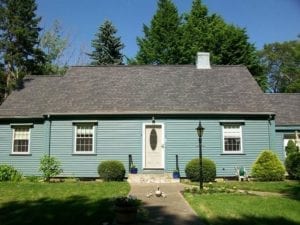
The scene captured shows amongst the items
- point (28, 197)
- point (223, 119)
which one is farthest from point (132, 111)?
point (28, 197)

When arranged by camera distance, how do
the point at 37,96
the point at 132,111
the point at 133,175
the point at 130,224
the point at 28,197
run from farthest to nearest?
the point at 37,96 < the point at 132,111 < the point at 133,175 < the point at 28,197 < the point at 130,224

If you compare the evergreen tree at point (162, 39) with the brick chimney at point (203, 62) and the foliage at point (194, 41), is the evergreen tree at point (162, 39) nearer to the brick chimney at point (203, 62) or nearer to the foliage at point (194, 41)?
the foliage at point (194, 41)

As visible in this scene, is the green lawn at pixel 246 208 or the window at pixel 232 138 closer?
the green lawn at pixel 246 208

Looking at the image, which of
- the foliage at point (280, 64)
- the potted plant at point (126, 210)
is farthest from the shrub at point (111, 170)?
the foliage at point (280, 64)

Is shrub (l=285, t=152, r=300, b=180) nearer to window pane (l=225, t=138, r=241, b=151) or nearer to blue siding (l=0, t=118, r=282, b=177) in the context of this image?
blue siding (l=0, t=118, r=282, b=177)

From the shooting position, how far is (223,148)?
20.2 m

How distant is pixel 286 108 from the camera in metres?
24.5

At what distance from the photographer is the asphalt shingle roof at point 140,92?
20.6 m

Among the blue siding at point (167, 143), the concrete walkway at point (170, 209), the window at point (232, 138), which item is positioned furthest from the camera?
the window at point (232, 138)

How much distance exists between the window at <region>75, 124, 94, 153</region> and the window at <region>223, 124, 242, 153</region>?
6.80 m

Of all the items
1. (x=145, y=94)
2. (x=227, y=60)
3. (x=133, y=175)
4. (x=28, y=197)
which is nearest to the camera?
(x=28, y=197)

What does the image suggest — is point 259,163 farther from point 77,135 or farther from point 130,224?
point 130,224

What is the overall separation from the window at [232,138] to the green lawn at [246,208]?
235 inches

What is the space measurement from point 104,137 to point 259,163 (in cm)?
774
